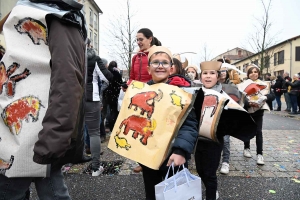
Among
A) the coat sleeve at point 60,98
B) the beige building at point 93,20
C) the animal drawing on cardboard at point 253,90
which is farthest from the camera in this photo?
the beige building at point 93,20

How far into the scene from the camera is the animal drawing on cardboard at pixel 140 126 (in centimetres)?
179

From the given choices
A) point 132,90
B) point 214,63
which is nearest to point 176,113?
point 132,90

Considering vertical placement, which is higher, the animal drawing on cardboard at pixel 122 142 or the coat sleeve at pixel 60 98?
the coat sleeve at pixel 60 98

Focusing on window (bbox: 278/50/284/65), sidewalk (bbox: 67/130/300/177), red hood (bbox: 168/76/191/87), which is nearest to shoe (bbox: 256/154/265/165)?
sidewalk (bbox: 67/130/300/177)

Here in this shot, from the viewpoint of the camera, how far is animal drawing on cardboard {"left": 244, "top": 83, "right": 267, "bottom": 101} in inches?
160

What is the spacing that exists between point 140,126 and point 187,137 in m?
0.36

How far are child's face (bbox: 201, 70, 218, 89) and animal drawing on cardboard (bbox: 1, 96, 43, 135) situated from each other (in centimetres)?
199

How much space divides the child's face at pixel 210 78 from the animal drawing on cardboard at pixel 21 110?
1.99 m

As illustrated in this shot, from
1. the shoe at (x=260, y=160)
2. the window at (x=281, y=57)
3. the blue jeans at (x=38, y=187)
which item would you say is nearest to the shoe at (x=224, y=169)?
the shoe at (x=260, y=160)

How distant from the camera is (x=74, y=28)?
5.13 feet

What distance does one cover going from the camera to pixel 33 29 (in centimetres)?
151

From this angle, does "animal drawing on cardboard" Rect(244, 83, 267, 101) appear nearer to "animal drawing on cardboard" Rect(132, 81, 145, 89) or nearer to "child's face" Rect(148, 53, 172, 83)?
"child's face" Rect(148, 53, 172, 83)

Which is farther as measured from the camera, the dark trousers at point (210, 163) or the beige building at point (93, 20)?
the beige building at point (93, 20)

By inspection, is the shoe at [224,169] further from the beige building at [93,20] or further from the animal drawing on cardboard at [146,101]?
the beige building at [93,20]
